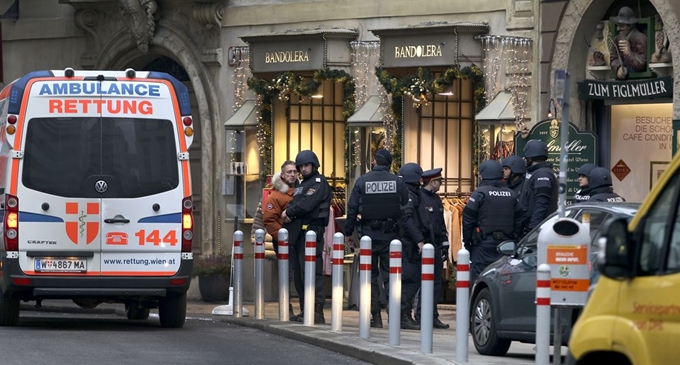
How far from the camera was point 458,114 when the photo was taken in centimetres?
2261

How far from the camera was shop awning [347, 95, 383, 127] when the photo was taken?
891 inches

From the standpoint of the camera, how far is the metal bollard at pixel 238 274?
18.1 metres

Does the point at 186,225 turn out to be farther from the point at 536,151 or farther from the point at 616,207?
the point at 616,207

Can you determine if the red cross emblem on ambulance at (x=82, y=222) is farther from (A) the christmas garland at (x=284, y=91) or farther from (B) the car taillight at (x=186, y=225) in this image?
(A) the christmas garland at (x=284, y=91)

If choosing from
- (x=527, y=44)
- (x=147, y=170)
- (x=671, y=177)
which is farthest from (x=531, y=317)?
(x=527, y=44)

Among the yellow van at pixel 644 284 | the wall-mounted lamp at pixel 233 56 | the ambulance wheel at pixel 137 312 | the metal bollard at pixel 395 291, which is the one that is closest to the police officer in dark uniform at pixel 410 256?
the metal bollard at pixel 395 291

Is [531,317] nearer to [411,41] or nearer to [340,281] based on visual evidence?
[340,281]

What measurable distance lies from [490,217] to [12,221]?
15.4 feet

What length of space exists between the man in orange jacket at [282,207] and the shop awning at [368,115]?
4.43 metres

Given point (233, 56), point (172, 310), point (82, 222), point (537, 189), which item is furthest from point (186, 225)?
point (233, 56)

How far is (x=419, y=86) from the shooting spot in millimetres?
22047

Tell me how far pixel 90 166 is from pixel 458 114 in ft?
26.5

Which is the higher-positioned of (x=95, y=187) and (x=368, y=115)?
(x=368, y=115)

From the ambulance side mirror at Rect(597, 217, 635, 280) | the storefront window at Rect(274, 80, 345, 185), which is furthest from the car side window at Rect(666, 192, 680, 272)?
the storefront window at Rect(274, 80, 345, 185)
